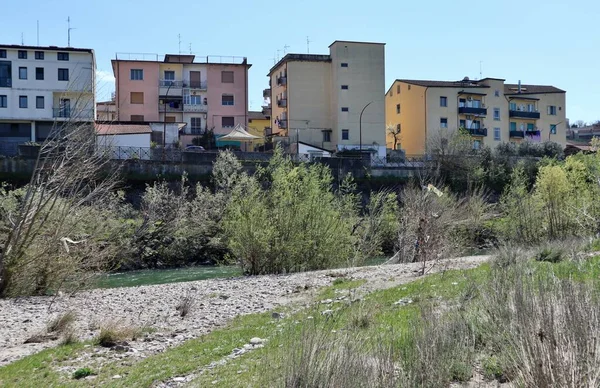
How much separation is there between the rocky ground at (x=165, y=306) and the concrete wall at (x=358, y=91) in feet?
156

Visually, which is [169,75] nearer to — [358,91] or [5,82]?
[5,82]

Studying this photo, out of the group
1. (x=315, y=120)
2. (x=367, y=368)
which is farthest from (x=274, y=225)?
(x=315, y=120)

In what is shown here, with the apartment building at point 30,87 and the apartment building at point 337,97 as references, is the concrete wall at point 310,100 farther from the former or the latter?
the apartment building at point 30,87

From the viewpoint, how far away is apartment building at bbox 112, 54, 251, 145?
69438 millimetres

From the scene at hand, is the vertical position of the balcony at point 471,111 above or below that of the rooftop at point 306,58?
below

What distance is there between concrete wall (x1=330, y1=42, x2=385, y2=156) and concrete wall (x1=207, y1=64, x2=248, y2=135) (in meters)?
10.6

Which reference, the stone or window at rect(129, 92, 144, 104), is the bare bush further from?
window at rect(129, 92, 144, 104)

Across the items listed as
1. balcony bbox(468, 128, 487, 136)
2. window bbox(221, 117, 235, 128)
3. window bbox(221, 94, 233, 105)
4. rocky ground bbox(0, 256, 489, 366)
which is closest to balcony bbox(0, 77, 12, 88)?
window bbox(221, 94, 233, 105)

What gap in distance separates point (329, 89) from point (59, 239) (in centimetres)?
5427

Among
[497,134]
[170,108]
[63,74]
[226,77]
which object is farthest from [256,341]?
[497,134]

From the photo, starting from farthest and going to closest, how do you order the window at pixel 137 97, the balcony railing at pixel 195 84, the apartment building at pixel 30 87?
the balcony railing at pixel 195 84, the window at pixel 137 97, the apartment building at pixel 30 87

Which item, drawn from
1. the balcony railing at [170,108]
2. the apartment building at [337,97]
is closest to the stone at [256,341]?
the apartment building at [337,97]

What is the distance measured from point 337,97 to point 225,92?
13.3 meters

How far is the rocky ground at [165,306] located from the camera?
12.9 metres
